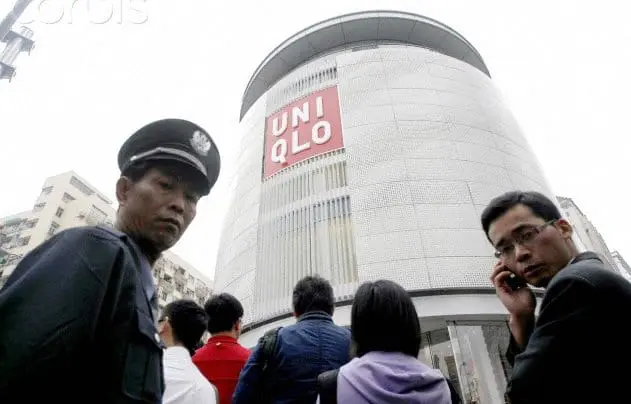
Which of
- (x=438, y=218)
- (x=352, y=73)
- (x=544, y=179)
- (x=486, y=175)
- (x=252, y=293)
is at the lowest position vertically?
(x=252, y=293)

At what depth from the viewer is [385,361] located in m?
1.51

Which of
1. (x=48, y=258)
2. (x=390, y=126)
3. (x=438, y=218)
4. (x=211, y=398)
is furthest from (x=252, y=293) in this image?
(x=48, y=258)

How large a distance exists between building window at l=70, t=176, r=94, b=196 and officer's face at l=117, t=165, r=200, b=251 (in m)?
38.1

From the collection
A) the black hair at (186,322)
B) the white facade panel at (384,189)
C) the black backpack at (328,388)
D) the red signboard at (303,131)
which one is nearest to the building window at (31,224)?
the white facade panel at (384,189)

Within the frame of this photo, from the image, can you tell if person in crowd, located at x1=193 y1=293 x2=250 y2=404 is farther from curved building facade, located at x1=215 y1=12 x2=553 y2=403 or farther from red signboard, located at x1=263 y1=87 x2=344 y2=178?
red signboard, located at x1=263 y1=87 x2=344 y2=178

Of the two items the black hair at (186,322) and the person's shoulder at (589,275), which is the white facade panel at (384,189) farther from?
the person's shoulder at (589,275)

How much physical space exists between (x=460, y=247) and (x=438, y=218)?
33.3 inches

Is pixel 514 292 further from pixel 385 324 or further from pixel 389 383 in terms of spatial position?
pixel 389 383

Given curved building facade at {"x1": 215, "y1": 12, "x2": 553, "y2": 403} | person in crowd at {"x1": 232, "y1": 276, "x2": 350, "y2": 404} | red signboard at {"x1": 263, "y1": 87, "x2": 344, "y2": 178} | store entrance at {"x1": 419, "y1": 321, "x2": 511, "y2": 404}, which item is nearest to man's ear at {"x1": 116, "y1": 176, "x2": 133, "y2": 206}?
person in crowd at {"x1": 232, "y1": 276, "x2": 350, "y2": 404}

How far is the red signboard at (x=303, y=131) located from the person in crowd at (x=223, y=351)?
320 inches

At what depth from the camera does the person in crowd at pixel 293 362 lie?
2006 mm

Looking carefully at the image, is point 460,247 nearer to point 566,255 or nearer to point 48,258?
point 566,255

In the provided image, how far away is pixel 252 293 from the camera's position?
9.67 m

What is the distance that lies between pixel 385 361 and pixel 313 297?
93 cm
